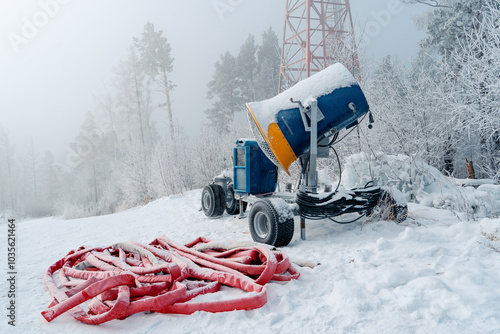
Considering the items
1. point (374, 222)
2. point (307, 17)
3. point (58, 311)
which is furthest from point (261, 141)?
point (307, 17)

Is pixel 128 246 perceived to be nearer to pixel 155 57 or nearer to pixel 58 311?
pixel 58 311

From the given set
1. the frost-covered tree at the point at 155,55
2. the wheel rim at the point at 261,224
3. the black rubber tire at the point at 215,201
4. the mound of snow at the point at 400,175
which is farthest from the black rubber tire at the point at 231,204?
the frost-covered tree at the point at 155,55

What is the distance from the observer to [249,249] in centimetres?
363

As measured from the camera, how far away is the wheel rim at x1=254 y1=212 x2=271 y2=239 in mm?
5051

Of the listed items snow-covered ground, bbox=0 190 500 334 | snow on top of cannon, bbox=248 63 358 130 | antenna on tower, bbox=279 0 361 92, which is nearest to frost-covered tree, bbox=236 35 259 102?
antenna on tower, bbox=279 0 361 92

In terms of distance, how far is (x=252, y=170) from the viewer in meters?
6.38

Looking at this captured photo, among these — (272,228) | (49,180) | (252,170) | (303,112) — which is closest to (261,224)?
(272,228)

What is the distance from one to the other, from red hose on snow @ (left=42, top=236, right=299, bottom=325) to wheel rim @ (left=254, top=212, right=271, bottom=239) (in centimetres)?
110

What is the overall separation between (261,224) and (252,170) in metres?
1.54

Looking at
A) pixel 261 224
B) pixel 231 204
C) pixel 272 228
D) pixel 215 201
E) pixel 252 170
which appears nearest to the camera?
pixel 272 228

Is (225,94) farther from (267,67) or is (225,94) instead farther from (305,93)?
(305,93)

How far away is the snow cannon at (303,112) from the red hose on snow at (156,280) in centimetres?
189

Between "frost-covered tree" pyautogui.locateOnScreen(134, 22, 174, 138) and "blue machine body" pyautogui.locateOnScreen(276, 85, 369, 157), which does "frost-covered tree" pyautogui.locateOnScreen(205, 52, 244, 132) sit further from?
"blue machine body" pyautogui.locateOnScreen(276, 85, 369, 157)

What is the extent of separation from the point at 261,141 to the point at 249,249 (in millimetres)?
2044
